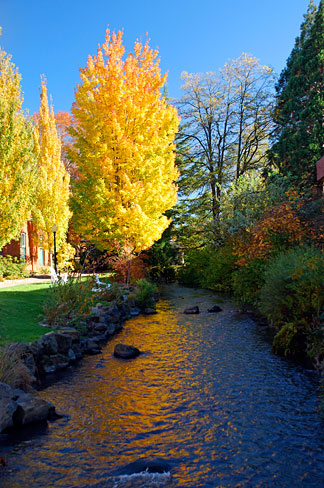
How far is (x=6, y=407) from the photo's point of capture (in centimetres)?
515

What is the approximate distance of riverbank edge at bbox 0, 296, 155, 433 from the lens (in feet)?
17.3

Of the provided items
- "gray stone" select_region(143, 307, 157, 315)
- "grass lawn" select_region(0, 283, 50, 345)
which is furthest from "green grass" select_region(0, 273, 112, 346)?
"gray stone" select_region(143, 307, 157, 315)

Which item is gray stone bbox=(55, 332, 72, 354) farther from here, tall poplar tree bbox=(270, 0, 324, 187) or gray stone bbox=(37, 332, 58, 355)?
tall poplar tree bbox=(270, 0, 324, 187)

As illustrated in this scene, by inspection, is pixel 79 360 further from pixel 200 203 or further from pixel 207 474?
pixel 200 203

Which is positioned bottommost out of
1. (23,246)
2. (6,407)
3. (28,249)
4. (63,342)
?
(6,407)

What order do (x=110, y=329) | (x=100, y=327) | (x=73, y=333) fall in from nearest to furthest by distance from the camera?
(x=73, y=333) < (x=100, y=327) < (x=110, y=329)

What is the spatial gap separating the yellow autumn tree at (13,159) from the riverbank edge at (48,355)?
4637mm

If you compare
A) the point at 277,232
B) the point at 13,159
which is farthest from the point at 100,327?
the point at 13,159

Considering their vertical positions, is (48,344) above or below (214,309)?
above

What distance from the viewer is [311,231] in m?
12.1

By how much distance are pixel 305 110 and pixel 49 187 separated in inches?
520

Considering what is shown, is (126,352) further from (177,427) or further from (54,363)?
(177,427)

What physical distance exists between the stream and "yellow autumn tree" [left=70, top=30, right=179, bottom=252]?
820 centimetres

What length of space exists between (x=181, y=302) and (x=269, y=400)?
10.9 m
